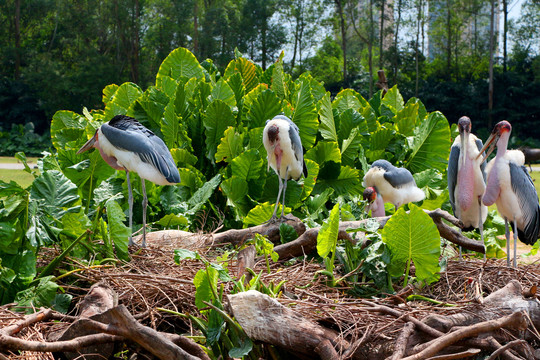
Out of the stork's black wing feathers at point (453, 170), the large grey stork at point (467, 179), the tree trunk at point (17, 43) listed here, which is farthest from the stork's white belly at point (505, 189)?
the tree trunk at point (17, 43)

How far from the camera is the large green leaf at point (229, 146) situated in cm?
488

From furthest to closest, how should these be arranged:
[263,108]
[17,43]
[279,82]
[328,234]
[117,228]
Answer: [17,43] → [279,82] → [263,108] → [117,228] → [328,234]

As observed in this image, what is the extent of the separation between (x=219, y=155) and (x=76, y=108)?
74.7ft

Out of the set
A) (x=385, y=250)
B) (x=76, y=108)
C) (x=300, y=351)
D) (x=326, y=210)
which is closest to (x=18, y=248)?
(x=300, y=351)

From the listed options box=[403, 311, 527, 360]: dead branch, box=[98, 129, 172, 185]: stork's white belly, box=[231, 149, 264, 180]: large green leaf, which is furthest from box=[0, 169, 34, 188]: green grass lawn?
box=[403, 311, 527, 360]: dead branch

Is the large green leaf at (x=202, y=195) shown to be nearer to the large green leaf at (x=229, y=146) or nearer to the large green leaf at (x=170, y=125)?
the large green leaf at (x=229, y=146)

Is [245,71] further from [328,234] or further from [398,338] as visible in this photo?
[398,338]

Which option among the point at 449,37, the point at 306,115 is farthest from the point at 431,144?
the point at 449,37

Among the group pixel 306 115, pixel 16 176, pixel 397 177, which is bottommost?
pixel 16 176

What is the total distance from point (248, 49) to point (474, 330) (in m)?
28.3

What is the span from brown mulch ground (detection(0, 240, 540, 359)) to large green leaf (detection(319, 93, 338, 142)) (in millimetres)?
2443

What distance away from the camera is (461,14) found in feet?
96.5

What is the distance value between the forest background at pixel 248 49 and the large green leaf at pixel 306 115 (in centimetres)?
1937

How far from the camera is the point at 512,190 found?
3271mm
